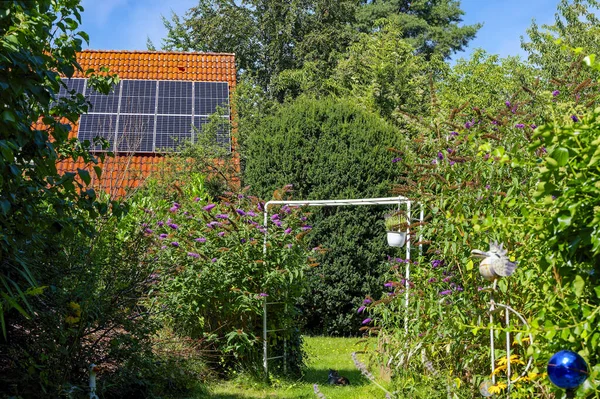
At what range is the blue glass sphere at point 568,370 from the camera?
9.86 ft

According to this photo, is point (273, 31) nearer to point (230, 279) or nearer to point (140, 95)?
point (140, 95)

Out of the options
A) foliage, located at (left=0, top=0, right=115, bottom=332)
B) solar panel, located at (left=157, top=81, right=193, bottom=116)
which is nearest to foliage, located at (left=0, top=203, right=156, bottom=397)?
foliage, located at (left=0, top=0, right=115, bottom=332)

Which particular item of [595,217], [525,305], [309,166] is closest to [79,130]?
[309,166]

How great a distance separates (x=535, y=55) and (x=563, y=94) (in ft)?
53.8

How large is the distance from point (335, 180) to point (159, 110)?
6742 millimetres

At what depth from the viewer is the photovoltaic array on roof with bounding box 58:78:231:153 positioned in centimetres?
1630

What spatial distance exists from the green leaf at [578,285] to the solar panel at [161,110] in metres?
12.7

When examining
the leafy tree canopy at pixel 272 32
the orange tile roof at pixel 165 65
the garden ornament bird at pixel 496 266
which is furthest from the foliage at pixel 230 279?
the leafy tree canopy at pixel 272 32

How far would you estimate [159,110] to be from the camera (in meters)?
17.3

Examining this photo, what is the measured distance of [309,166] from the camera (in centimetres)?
1215

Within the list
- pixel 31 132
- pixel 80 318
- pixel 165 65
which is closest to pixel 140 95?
pixel 165 65

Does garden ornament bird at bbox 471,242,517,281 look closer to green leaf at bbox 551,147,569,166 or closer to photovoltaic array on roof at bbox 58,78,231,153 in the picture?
green leaf at bbox 551,147,569,166

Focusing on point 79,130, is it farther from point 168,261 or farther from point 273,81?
point 273,81

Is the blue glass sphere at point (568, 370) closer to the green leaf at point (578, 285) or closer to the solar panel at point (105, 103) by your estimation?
the green leaf at point (578, 285)
